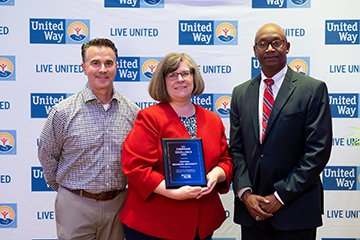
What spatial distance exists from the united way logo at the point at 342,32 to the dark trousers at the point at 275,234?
1.57 m

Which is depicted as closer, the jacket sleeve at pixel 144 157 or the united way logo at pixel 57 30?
the jacket sleeve at pixel 144 157

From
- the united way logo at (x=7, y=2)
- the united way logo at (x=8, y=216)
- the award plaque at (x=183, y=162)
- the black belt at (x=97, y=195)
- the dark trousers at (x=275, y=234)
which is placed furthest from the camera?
the united way logo at (x=8, y=216)

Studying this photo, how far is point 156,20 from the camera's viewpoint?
3002mm

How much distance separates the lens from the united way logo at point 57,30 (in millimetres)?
2990

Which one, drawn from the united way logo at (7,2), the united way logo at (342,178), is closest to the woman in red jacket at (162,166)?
the united way logo at (342,178)

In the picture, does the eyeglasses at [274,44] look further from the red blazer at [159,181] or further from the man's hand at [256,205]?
the man's hand at [256,205]

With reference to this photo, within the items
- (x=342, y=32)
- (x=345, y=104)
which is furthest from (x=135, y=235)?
(x=342, y=32)

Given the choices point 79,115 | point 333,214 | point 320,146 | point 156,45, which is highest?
point 156,45

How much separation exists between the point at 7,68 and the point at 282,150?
213cm

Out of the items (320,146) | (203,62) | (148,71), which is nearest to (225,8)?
(203,62)

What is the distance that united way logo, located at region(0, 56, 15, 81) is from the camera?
299cm

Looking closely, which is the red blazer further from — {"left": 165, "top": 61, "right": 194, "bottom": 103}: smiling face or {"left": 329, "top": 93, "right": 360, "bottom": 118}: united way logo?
{"left": 329, "top": 93, "right": 360, "bottom": 118}: united way logo

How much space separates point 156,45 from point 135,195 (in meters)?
1.33

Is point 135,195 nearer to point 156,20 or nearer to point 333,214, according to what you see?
point 156,20
